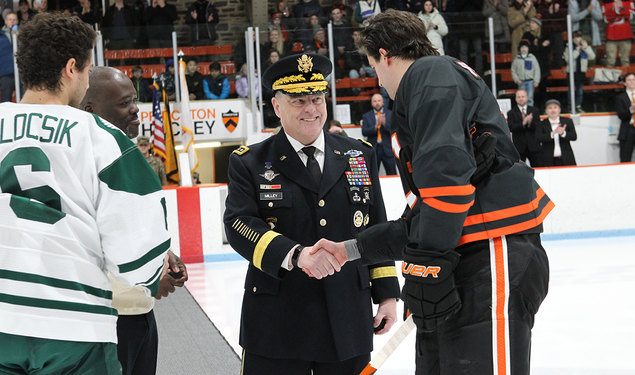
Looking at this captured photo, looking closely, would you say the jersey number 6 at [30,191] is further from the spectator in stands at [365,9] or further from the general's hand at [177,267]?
the spectator in stands at [365,9]

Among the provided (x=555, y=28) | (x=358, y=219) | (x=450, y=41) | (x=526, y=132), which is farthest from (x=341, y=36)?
(x=358, y=219)

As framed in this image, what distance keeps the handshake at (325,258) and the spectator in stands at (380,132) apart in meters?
8.30

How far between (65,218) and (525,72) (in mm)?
11277

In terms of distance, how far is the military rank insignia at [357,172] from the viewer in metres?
2.33

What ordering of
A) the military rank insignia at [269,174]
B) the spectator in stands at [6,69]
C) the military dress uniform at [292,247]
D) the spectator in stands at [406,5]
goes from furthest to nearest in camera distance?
the spectator in stands at [406,5] → the spectator in stands at [6,69] → the military rank insignia at [269,174] → the military dress uniform at [292,247]

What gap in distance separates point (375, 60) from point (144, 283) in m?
Answer: 0.91

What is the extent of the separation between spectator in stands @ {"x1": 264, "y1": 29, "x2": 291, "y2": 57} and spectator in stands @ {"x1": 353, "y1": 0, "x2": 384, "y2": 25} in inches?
59.5

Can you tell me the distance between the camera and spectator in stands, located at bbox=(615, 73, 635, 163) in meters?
11.4

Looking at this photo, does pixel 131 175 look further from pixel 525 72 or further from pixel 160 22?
pixel 160 22

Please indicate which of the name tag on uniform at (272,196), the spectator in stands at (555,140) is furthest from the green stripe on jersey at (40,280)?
the spectator in stands at (555,140)

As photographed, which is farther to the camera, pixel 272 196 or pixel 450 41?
pixel 450 41

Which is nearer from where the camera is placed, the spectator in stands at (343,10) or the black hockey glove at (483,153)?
the black hockey glove at (483,153)

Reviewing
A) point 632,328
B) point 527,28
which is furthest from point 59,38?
point 527,28

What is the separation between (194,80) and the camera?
1148cm
